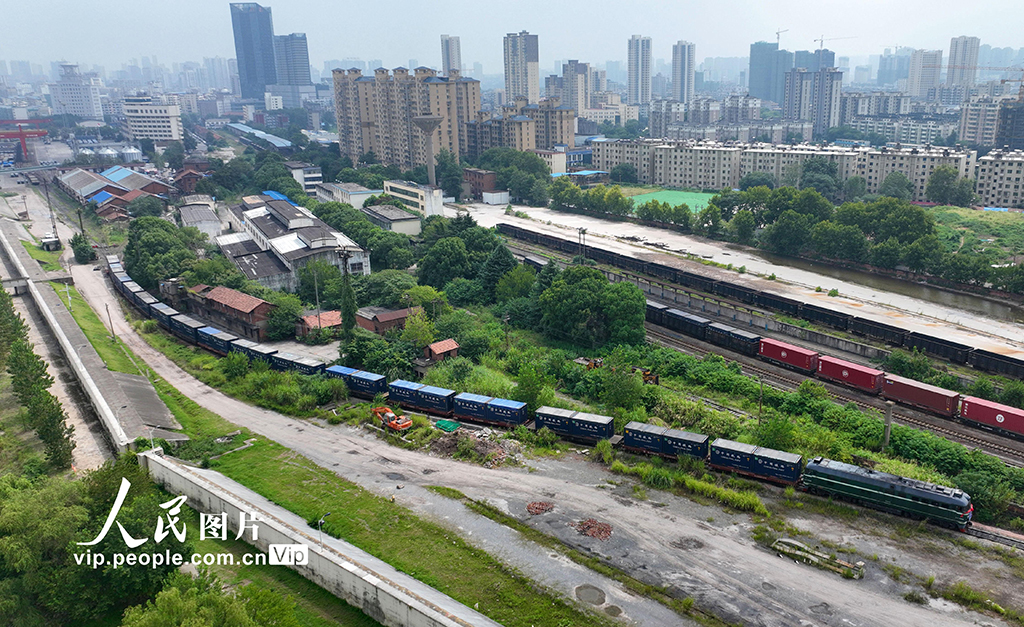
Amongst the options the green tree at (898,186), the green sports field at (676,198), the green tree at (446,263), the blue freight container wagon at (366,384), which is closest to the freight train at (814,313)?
the green tree at (446,263)

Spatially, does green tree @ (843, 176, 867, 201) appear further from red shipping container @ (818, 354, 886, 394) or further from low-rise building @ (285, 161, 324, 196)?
low-rise building @ (285, 161, 324, 196)

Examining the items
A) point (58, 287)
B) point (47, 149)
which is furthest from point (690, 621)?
point (47, 149)

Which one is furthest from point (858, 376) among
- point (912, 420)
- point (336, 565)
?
point (336, 565)

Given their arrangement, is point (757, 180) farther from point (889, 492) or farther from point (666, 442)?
point (889, 492)

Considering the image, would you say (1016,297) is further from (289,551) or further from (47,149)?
→ (47,149)

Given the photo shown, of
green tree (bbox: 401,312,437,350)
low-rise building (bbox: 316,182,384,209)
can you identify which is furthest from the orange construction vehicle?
low-rise building (bbox: 316,182,384,209)
